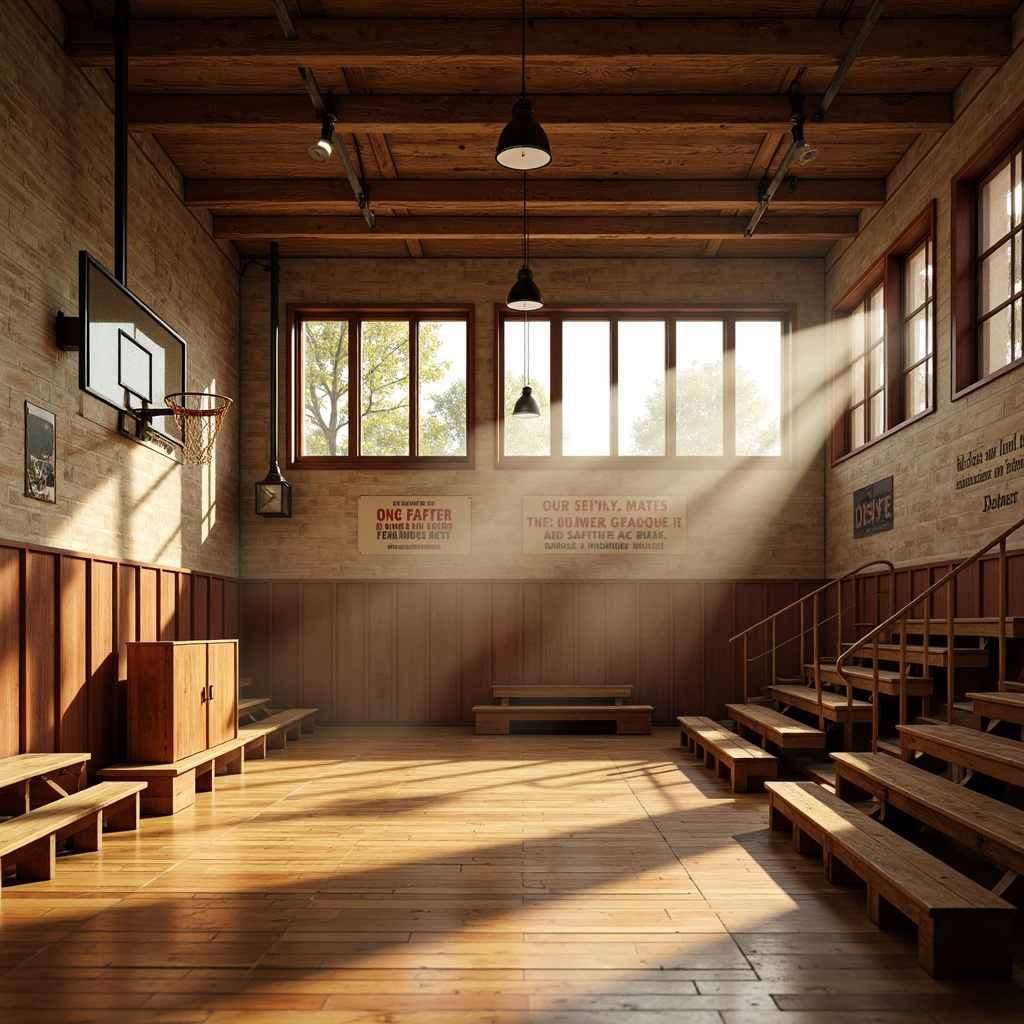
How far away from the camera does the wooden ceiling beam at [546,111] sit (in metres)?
7.70

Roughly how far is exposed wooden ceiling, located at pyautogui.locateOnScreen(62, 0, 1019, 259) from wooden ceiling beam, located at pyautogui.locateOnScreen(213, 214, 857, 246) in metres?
0.02

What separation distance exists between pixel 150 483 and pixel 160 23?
3.41m

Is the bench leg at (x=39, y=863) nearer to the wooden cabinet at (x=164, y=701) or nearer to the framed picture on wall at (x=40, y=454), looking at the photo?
the wooden cabinet at (x=164, y=701)

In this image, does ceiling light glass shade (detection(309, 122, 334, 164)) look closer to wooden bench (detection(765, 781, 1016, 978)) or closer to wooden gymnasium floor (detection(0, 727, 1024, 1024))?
wooden gymnasium floor (detection(0, 727, 1024, 1024))

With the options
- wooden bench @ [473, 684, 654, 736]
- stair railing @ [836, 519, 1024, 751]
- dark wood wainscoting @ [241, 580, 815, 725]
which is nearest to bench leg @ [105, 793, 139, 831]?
stair railing @ [836, 519, 1024, 751]

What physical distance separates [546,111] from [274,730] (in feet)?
18.8

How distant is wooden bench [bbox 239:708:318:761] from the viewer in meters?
8.41

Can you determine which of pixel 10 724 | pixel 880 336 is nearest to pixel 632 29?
pixel 880 336

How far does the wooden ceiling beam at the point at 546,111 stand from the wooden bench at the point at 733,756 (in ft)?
15.9

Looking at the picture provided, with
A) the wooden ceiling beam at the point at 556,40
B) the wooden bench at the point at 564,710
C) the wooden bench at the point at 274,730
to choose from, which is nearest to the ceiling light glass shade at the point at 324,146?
the wooden ceiling beam at the point at 556,40

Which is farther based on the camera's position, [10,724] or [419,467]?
[419,467]

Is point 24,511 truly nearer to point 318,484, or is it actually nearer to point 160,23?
point 160,23

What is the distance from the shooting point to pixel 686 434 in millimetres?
11117

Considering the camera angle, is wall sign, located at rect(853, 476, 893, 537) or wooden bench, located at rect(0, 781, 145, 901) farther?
wall sign, located at rect(853, 476, 893, 537)
